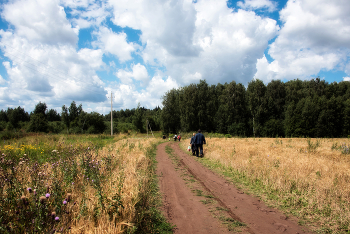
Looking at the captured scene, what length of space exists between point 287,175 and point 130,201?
230 inches

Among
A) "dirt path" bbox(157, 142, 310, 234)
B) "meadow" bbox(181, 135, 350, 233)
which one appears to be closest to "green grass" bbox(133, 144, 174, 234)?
"dirt path" bbox(157, 142, 310, 234)

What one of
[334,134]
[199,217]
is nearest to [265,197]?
[199,217]

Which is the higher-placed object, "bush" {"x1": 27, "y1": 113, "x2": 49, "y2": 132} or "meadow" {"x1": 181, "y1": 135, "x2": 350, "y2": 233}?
"bush" {"x1": 27, "y1": 113, "x2": 49, "y2": 132}

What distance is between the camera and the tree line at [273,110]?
47.0 metres

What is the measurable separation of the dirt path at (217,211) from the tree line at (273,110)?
4320 centimetres

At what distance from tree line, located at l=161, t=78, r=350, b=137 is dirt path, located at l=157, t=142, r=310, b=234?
43.2m

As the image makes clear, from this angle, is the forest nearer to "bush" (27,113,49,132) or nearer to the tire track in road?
"bush" (27,113,49,132)

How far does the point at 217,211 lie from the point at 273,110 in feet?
175

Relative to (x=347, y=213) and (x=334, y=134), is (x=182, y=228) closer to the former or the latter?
(x=347, y=213)

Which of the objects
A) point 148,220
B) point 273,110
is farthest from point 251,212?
point 273,110

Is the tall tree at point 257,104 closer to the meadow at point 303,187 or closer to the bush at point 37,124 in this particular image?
the meadow at point 303,187

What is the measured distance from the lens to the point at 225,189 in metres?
7.18

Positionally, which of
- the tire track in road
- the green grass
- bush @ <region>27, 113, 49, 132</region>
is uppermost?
bush @ <region>27, 113, 49, 132</region>

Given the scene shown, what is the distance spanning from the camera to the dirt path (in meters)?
4.41
